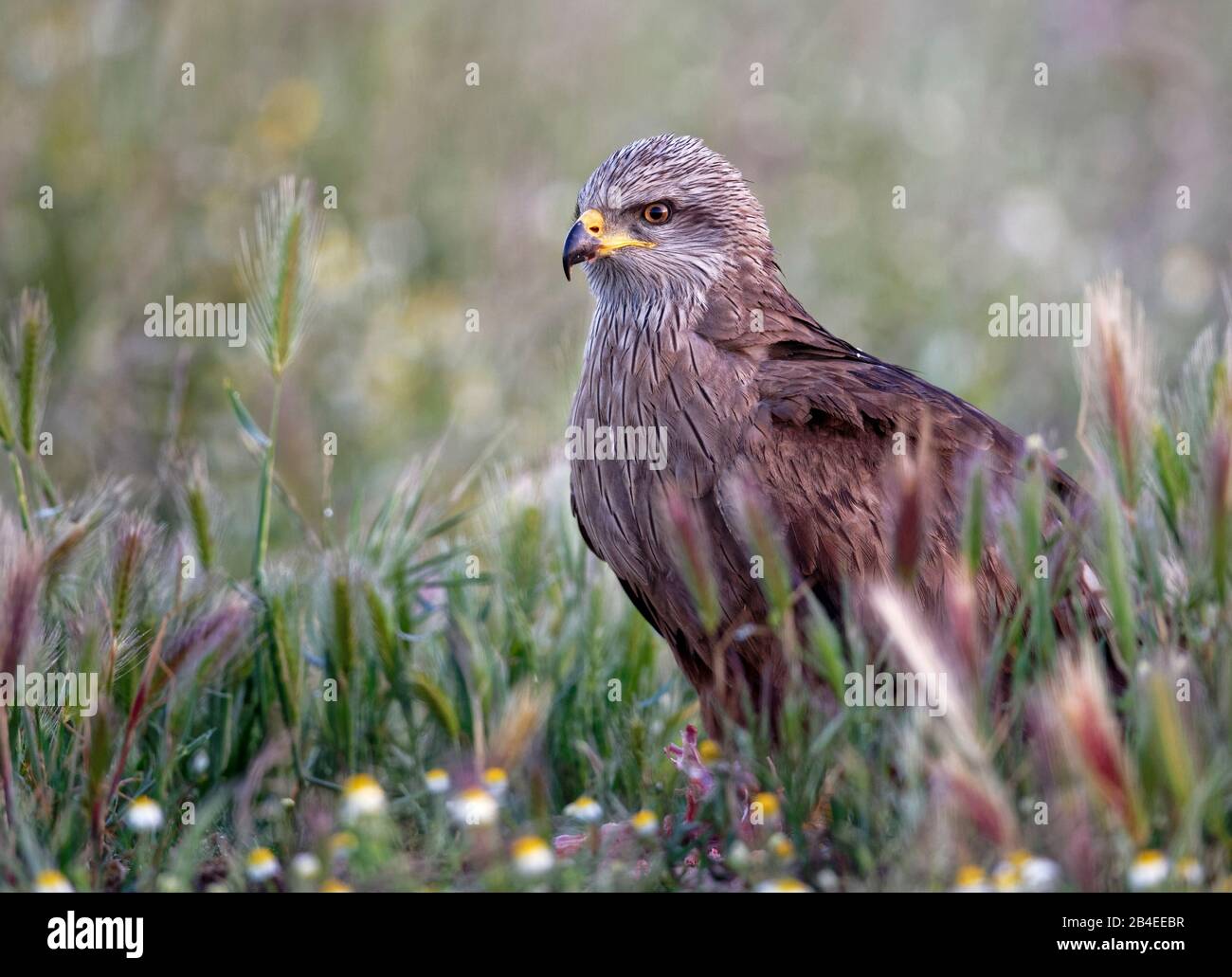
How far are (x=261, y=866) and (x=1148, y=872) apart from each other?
1.78 metres

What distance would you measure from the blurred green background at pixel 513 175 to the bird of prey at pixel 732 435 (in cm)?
178

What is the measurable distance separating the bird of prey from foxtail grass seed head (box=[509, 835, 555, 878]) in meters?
0.92

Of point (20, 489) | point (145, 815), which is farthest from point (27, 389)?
point (145, 815)

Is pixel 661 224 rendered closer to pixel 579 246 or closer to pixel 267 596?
pixel 579 246

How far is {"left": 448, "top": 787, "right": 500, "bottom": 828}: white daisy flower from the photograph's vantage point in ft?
10.1

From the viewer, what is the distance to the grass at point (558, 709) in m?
2.93

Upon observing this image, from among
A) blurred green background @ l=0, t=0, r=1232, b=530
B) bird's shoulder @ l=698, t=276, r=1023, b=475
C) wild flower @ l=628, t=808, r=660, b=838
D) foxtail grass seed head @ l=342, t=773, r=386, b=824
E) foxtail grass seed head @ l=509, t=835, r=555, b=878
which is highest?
blurred green background @ l=0, t=0, r=1232, b=530

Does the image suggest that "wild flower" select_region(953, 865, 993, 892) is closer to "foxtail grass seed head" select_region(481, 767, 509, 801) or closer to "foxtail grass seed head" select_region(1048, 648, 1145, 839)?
"foxtail grass seed head" select_region(1048, 648, 1145, 839)

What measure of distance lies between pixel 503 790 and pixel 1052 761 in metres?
1.15

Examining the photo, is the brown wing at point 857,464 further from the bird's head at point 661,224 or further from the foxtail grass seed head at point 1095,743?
the foxtail grass seed head at point 1095,743

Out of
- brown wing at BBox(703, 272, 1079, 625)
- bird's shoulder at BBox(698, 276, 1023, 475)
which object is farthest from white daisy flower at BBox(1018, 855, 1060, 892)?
bird's shoulder at BBox(698, 276, 1023, 475)

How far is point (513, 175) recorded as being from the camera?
8438mm

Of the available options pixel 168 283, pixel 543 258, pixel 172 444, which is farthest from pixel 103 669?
pixel 543 258
